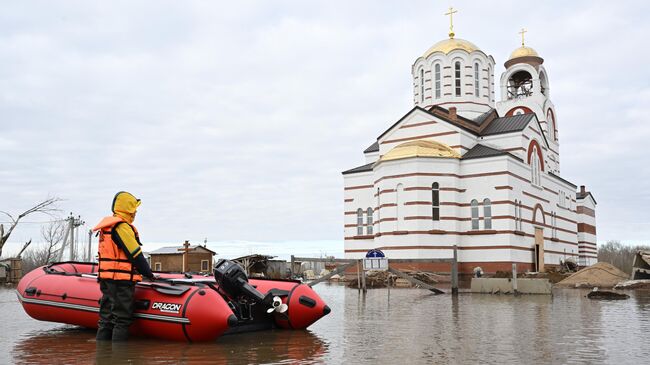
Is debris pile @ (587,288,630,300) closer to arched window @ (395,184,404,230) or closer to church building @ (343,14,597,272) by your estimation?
church building @ (343,14,597,272)

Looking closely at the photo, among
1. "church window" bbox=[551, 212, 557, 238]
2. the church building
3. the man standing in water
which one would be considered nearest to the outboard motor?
the man standing in water

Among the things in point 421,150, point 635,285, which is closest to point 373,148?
point 421,150

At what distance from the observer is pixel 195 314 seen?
8.94 metres

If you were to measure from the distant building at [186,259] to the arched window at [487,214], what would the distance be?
18003 millimetres

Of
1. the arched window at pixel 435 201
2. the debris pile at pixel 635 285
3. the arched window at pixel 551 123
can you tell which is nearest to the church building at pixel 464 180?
the arched window at pixel 435 201

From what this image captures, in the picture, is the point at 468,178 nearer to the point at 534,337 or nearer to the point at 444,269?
the point at 444,269

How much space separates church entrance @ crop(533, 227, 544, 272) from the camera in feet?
124

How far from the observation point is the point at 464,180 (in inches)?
1405

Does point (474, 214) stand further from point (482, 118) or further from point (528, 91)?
point (528, 91)

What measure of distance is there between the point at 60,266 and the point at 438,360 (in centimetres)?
804

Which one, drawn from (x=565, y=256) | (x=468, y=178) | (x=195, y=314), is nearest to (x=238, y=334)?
(x=195, y=314)

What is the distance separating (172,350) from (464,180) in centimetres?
2930

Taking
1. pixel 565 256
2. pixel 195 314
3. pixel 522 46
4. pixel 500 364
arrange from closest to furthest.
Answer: pixel 500 364 < pixel 195 314 < pixel 565 256 < pixel 522 46

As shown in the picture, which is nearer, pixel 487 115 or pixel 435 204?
pixel 435 204
